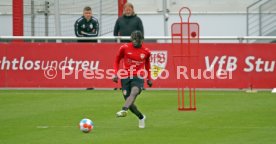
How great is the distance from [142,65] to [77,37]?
973 centimetres

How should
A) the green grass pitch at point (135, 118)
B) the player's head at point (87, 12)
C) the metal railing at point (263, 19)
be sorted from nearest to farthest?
the green grass pitch at point (135, 118) < the player's head at point (87, 12) < the metal railing at point (263, 19)

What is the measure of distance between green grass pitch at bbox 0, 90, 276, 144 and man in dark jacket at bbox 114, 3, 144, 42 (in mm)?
1879

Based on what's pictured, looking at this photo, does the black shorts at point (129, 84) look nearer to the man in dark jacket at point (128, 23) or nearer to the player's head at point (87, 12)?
the man in dark jacket at point (128, 23)

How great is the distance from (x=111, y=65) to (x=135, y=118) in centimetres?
735

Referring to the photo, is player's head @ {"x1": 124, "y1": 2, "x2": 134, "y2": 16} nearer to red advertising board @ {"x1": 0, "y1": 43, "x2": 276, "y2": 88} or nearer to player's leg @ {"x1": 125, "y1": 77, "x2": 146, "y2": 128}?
red advertising board @ {"x1": 0, "y1": 43, "x2": 276, "y2": 88}

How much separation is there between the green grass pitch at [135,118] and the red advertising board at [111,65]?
499mm

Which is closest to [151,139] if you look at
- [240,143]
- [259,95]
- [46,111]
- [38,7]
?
[240,143]

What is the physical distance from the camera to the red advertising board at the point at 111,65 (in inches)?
977

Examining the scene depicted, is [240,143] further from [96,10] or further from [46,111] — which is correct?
[96,10]

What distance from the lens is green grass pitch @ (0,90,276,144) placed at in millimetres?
14875

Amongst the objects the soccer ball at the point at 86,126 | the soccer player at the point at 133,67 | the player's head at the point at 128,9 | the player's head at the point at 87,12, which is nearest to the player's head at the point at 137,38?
the soccer player at the point at 133,67

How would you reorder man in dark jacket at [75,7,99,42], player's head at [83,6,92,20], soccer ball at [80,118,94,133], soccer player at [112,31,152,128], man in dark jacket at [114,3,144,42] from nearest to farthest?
1. soccer ball at [80,118,94,133]
2. soccer player at [112,31,152,128]
3. man in dark jacket at [114,3,144,42]
4. player's head at [83,6,92,20]
5. man in dark jacket at [75,7,99,42]

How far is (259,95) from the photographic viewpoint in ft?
76.7

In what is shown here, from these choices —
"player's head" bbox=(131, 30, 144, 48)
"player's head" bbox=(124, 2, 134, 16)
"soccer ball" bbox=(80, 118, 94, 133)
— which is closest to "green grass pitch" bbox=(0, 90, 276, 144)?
"soccer ball" bbox=(80, 118, 94, 133)
